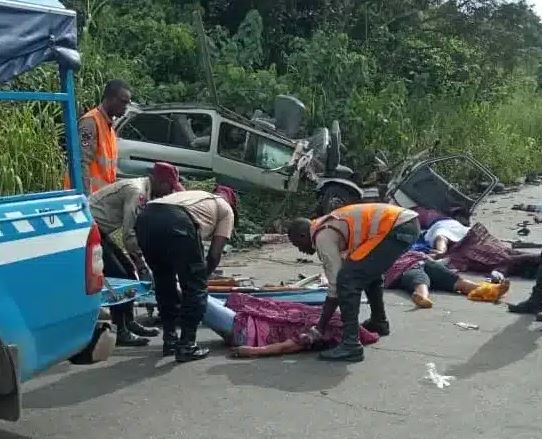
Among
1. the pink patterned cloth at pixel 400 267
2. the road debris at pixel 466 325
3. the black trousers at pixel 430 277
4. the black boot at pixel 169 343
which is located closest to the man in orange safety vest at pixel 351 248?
the black boot at pixel 169 343

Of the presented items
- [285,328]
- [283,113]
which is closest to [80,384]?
[285,328]

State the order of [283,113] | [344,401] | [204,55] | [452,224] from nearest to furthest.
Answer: [344,401] < [452,224] < [283,113] < [204,55]

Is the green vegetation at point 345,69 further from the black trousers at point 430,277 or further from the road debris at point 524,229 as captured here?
the black trousers at point 430,277

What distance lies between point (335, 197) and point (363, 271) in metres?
8.29

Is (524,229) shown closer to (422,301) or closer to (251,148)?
(251,148)

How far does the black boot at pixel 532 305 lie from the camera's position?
8461mm

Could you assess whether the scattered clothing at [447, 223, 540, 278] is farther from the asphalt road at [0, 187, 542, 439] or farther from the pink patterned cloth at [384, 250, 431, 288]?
the asphalt road at [0, 187, 542, 439]

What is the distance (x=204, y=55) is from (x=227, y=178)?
12.9 feet

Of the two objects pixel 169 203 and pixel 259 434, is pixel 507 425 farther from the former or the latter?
pixel 169 203

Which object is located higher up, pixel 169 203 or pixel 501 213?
pixel 169 203

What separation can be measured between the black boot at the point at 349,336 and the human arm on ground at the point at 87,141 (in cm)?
217

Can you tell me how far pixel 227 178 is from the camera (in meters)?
14.8

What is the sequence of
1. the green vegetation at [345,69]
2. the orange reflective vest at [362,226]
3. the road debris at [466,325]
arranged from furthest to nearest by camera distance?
the green vegetation at [345,69]
the road debris at [466,325]
the orange reflective vest at [362,226]

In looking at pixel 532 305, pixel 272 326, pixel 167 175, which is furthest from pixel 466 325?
pixel 167 175
